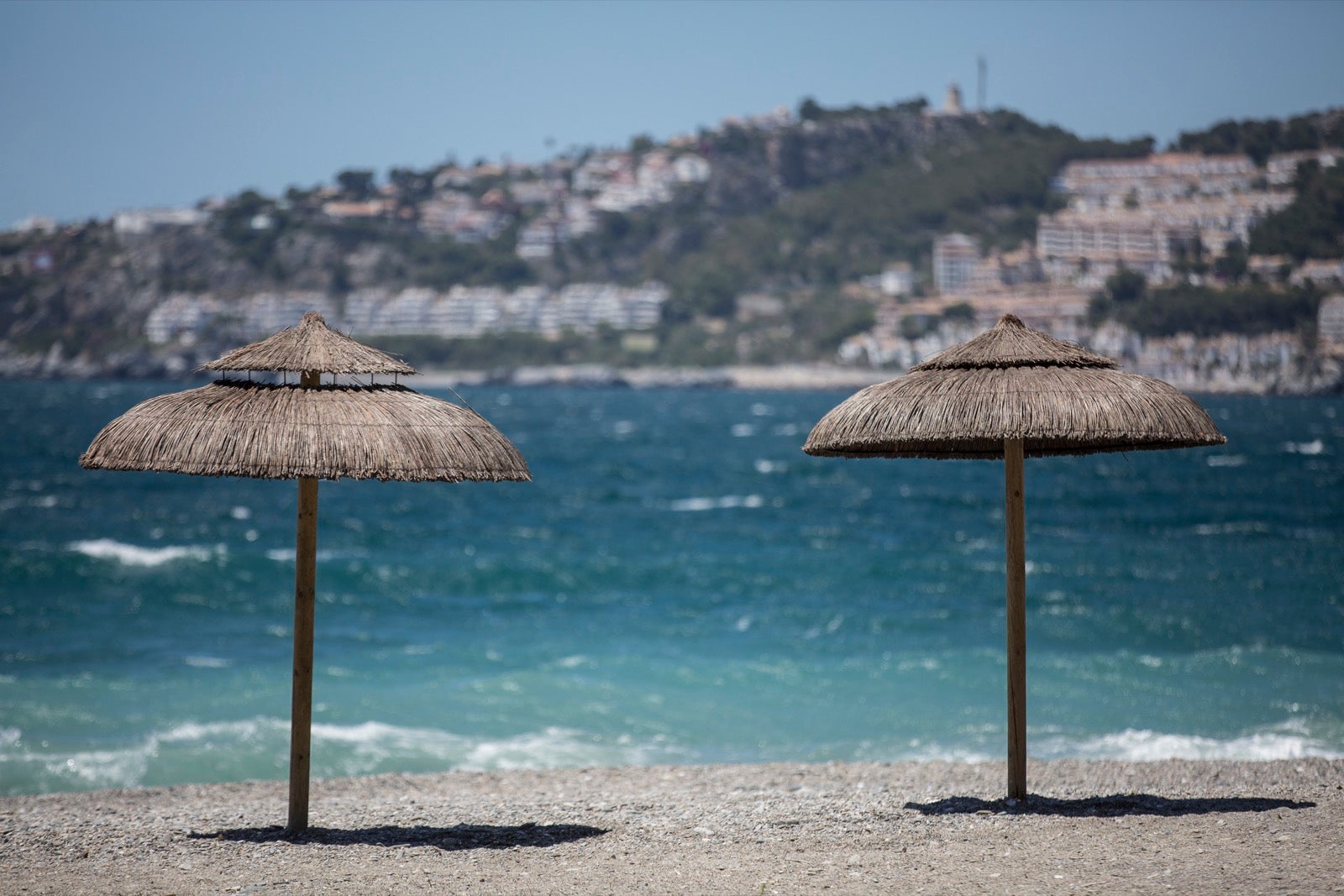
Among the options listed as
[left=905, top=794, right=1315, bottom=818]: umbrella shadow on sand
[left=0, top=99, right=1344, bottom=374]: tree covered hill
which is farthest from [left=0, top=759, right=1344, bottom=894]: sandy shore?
[left=0, top=99, right=1344, bottom=374]: tree covered hill

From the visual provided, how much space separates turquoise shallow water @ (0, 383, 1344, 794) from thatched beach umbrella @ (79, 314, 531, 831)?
4.84m

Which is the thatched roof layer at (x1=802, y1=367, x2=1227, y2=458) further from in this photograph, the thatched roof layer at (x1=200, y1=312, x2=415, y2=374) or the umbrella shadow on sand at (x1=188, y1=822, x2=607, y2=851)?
the umbrella shadow on sand at (x1=188, y1=822, x2=607, y2=851)

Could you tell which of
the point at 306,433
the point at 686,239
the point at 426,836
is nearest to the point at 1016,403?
the point at 306,433

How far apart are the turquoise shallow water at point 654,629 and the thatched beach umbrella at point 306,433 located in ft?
15.9

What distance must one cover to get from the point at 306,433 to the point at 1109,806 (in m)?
4.41

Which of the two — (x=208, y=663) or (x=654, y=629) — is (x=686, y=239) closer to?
(x=654, y=629)

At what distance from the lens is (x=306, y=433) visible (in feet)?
17.6

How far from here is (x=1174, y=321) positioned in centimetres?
8144

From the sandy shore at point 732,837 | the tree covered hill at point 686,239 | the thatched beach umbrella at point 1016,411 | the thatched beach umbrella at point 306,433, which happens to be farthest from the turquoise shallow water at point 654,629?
the tree covered hill at point 686,239

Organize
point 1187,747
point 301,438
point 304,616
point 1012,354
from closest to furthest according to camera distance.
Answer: point 301,438, point 304,616, point 1012,354, point 1187,747

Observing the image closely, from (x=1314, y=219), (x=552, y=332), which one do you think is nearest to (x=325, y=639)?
(x=1314, y=219)

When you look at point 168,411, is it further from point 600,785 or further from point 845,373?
point 845,373

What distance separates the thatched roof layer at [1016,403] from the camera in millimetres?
5633

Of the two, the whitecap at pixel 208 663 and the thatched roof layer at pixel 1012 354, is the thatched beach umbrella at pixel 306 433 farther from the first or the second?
the whitecap at pixel 208 663
